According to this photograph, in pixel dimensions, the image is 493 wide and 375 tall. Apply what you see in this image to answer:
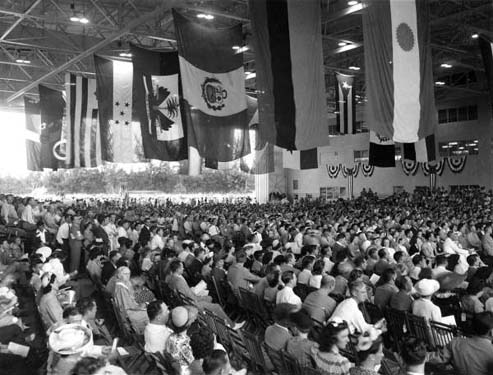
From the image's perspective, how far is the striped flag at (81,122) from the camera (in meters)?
16.8


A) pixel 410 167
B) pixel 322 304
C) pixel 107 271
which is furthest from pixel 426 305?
pixel 410 167

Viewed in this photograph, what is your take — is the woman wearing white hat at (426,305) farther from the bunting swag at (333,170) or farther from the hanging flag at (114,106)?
the bunting swag at (333,170)

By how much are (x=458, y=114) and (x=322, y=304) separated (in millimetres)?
32542

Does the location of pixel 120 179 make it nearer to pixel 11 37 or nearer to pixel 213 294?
pixel 11 37

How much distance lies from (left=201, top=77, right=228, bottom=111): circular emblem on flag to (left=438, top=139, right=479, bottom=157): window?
90.4ft

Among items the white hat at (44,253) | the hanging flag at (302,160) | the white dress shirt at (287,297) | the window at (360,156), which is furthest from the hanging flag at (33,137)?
the window at (360,156)

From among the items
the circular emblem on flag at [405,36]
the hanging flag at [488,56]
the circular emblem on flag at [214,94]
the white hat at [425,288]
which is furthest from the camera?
the hanging flag at [488,56]

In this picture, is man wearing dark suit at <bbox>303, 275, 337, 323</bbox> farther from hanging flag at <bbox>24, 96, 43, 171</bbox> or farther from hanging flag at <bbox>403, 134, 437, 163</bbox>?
hanging flag at <bbox>24, 96, 43, 171</bbox>

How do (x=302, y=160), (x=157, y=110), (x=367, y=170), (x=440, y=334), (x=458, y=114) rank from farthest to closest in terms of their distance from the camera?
(x=367, y=170)
(x=458, y=114)
(x=302, y=160)
(x=157, y=110)
(x=440, y=334)

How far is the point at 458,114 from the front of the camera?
3462cm

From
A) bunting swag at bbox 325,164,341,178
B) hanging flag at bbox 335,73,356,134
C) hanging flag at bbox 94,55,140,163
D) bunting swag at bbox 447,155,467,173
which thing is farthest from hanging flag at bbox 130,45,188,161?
bunting swag at bbox 325,164,341,178

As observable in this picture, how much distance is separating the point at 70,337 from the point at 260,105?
239 inches

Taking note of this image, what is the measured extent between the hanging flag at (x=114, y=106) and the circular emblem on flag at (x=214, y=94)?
5.20 metres

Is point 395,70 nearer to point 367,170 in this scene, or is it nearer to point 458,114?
point 458,114
